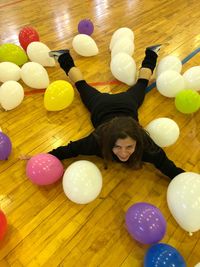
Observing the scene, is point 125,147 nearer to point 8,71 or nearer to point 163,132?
point 163,132

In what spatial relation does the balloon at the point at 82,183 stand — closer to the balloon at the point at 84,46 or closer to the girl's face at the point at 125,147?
the girl's face at the point at 125,147

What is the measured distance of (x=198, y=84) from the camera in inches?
71.1

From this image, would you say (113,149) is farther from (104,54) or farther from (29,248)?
(104,54)

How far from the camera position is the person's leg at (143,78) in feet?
5.72

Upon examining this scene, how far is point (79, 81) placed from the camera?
1827 mm

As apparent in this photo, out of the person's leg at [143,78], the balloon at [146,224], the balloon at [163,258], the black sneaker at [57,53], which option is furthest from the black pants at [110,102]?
the balloon at [163,258]

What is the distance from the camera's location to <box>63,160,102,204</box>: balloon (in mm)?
1162

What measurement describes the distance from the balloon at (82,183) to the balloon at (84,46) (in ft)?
4.37

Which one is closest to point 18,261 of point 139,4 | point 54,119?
point 54,119

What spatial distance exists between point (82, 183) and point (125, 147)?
248 millimetres

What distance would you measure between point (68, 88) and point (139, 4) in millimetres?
2232

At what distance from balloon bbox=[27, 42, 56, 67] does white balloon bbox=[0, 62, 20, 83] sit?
0.22 m

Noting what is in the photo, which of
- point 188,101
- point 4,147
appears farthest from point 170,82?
point 4,147

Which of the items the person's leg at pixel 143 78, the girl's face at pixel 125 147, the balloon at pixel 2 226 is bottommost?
the balloon at pixel 2 226
